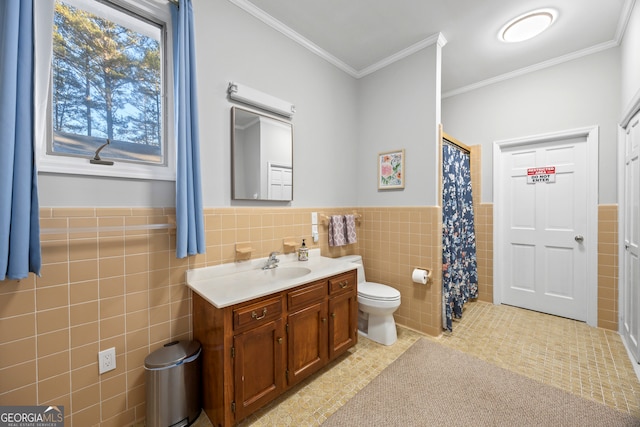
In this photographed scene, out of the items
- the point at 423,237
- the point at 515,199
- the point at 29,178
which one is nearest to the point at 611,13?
the point at 515,199

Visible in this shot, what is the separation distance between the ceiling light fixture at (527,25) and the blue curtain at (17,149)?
3.24 meters

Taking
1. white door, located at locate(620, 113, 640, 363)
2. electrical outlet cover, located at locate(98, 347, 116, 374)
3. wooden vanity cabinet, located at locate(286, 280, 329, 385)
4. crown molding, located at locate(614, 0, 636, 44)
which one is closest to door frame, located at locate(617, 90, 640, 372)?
white door, located at locate(620, 113, 640, 363)

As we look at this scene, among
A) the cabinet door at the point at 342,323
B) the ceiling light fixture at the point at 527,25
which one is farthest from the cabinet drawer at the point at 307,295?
the ceiling light fixture at the point at 527,25

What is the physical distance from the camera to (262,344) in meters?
1.47

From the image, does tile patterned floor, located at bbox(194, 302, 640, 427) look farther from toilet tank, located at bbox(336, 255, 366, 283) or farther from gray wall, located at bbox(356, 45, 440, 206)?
gray wall, located at bbox(356, 45, 440, 206)

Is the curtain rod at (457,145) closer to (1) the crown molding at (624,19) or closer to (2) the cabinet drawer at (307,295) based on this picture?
(1) the crown molding at (624,19)

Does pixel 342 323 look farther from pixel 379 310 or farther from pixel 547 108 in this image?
pixel 547 108

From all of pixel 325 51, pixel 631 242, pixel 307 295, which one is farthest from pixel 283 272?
pixel 631 242

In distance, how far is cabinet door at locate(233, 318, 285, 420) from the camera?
1.36 metres

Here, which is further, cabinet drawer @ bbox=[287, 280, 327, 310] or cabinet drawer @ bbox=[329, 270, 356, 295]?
cabinet drawer @ bbox=[329, 270, 356, 295]

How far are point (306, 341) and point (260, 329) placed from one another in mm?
427

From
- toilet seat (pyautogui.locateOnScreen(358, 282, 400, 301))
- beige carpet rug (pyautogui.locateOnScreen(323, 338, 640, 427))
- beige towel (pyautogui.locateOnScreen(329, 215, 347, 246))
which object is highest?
beige towel (pyautogui.locateOnScreen(329, 215, 347, 246))

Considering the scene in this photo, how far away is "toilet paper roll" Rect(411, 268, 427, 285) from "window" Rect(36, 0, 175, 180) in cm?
222

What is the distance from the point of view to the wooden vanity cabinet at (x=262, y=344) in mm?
1332
